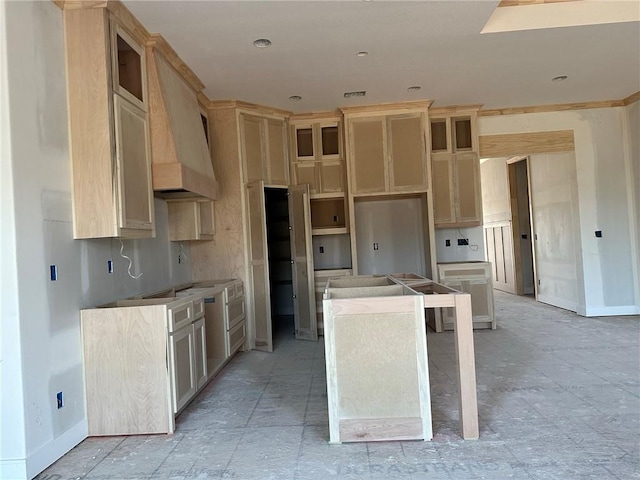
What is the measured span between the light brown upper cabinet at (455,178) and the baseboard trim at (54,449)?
16.0ft

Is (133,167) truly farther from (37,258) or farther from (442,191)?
(442,191)

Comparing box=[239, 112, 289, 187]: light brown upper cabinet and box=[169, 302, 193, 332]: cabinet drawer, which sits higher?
box=[239, 112, 289, 187]: light brown upper cabinet

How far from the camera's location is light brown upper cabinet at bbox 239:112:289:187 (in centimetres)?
563

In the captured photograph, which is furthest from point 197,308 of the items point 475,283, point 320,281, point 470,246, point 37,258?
point 470,246

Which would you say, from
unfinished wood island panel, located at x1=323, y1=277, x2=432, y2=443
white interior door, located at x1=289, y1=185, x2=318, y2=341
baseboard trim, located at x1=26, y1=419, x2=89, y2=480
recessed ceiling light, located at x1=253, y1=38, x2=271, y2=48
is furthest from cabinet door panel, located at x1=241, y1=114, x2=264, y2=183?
baseboard trim, located at x1=26, y1=419, x2=89, y2=480

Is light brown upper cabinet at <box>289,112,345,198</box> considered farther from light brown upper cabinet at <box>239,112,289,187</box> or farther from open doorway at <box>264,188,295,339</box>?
open doorway at <box>264,188,295,339</box>

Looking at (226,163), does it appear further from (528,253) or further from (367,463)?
(528,253)

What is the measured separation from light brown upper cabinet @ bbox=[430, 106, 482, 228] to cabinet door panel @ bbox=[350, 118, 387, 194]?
796 mm

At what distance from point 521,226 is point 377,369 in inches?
298

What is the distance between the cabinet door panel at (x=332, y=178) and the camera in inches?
252

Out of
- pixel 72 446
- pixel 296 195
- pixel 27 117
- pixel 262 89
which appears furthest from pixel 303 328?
pixel 27 117

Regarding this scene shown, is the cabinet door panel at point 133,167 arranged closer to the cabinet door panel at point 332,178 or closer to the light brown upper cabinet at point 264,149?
the light brown upper cabinet at point 264,149

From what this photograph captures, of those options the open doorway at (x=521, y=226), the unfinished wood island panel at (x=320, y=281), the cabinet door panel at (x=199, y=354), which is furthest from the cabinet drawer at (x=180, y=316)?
the open doorway at (x=521, y=226)

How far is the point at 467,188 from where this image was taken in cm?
633
